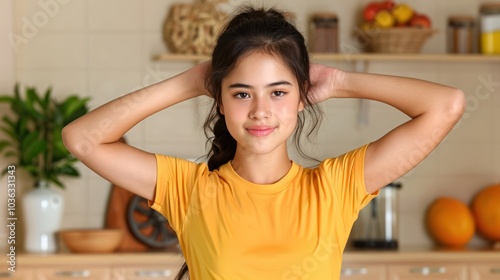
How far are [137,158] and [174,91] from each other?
0.13m

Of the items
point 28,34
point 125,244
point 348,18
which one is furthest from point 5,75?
point 348,18

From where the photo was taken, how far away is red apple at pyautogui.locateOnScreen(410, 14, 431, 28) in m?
3.92

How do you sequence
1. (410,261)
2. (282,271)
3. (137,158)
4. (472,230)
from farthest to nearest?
(472,230), (410,261), (137,158), (282,271)

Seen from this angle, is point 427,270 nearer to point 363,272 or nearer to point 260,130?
point 363,272

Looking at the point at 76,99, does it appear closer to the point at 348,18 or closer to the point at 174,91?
the point at 348,18

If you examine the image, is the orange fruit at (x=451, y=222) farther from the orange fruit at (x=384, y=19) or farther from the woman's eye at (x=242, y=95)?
the woman's eye at (x=242, y=95)

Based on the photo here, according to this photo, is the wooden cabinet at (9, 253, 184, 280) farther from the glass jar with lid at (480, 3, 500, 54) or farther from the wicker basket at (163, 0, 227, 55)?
the glass jar with lid at (480, 3, 500, 54)

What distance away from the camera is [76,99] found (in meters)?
3.75

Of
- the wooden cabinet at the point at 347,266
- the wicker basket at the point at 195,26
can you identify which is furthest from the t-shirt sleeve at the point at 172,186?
the wicker basket at the point at 195,26

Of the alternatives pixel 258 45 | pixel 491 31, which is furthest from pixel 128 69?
pixel 258 45

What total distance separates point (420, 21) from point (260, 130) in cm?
266

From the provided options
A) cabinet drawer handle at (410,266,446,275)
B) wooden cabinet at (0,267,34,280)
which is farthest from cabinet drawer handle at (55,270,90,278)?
cabinet drawer handle at (410,266,446,275)

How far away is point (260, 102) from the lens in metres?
1.40

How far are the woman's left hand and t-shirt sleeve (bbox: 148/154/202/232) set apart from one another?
24 centimetres
